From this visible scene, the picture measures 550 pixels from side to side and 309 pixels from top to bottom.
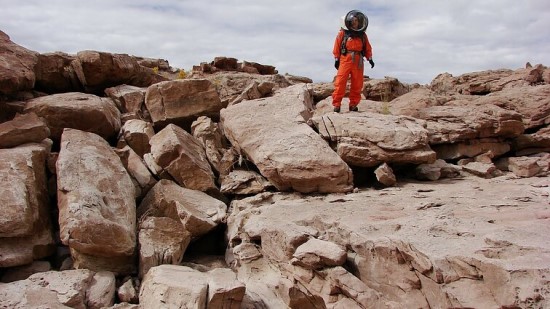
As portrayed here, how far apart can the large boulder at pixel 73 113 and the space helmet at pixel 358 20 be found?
237 inches

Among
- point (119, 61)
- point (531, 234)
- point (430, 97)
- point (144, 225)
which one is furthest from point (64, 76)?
point (531, 234)

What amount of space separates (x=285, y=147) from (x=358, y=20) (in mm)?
3784

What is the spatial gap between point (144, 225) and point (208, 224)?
1121mm

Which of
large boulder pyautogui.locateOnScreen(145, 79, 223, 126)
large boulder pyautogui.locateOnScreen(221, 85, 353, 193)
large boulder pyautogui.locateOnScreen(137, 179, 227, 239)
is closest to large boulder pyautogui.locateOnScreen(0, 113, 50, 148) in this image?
large boulder pyautogui.locateOnScreen(137, 179, 227, 239)

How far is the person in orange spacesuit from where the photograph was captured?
32.2 feet

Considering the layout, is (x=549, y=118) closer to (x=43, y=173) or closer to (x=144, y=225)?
(x=144, y=225)

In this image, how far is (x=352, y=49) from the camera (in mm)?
9820

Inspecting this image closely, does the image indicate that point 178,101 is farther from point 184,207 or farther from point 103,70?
point 184,207

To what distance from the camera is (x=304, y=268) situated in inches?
225

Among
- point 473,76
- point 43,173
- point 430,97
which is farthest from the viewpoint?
point 473,76

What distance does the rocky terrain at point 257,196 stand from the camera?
517 centimetres

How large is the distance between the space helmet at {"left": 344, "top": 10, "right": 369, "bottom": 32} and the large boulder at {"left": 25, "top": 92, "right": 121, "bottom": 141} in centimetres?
603

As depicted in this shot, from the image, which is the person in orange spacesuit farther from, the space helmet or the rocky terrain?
the rocky terrain

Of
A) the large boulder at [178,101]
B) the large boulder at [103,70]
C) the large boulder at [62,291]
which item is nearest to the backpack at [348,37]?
the large boulder at [178,101]
